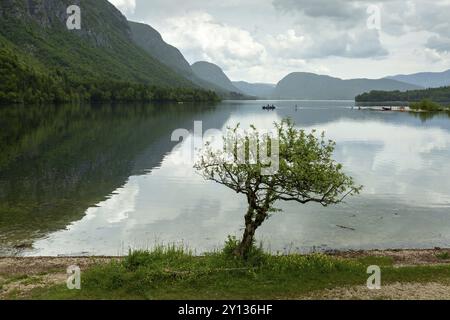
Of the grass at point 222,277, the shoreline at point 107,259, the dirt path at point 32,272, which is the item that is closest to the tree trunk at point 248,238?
the grass at point 222,277

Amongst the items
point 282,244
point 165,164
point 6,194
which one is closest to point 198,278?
point 282,244

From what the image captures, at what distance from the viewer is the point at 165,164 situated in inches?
3253

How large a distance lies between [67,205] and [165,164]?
31988mm

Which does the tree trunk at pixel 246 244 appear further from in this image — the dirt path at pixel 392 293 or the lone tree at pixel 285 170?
the dirt path at pixel 392 293

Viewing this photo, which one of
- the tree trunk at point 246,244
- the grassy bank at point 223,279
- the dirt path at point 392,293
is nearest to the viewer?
the dirt path at point 392,293

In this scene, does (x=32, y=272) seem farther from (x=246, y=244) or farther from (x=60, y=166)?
(x=60, y=166)

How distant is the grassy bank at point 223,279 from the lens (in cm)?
2320

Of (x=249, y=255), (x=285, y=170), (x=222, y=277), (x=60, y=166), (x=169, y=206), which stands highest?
(x=285, y=170)

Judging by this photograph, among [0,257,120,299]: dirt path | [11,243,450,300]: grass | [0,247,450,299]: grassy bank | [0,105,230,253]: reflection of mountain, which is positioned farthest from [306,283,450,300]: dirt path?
[0,105,230,253]: reflection of mountain

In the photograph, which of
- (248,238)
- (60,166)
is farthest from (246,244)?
(60,166)

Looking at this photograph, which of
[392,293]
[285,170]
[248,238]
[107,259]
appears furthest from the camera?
[107,259]

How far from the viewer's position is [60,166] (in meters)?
76.3

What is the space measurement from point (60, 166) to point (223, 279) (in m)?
58.8
